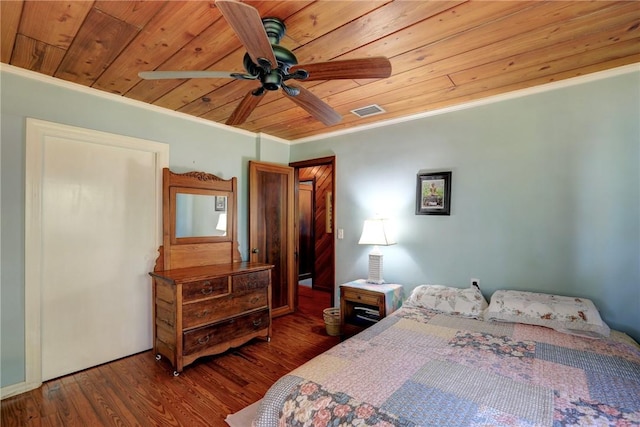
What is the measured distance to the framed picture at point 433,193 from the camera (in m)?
2.94

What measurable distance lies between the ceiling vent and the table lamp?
1.11 m

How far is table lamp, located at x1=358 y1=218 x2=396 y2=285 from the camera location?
3.12 m

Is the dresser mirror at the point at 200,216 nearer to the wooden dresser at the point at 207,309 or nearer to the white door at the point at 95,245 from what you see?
the white door at the point at 95,245

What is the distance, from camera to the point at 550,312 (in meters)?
2.15

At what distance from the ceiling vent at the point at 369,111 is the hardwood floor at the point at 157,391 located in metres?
2.41

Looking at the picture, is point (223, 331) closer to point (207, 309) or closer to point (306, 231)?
point (207, 309)

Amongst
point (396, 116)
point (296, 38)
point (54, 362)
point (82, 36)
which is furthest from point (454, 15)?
point (54, 362)

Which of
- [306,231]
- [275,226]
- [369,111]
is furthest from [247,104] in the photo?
[306,231]

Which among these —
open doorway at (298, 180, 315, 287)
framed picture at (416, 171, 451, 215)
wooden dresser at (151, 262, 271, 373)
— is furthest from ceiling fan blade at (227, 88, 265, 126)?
open doorway at (298, 180, 315, 287)

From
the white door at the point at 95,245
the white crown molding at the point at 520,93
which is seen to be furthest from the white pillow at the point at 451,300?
the white door at the point at 95,245

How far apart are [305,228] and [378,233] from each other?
9.74ft

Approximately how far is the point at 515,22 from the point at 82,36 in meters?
2.47

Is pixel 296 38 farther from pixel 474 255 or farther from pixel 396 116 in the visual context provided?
pixel 474 255

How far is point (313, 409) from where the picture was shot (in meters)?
1.28
